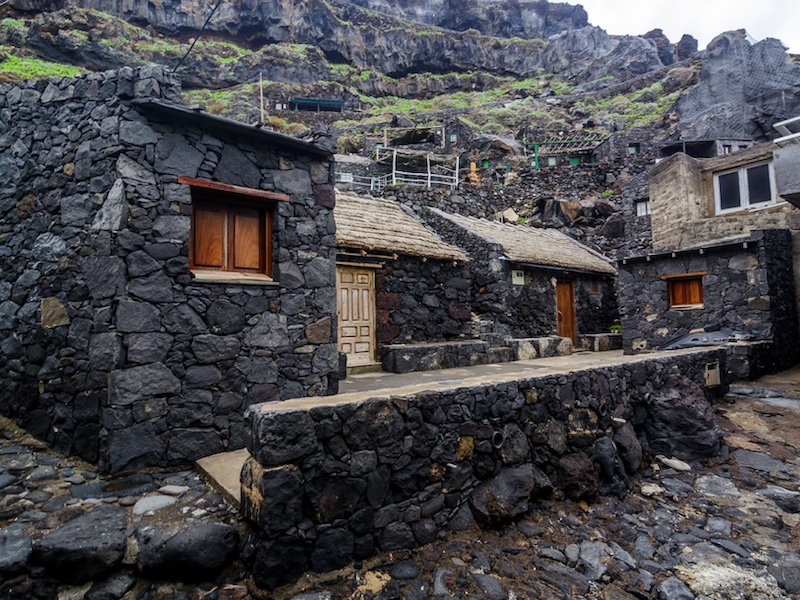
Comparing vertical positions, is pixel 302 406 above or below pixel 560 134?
below

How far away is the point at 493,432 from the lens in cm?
423

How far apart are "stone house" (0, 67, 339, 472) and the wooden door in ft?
37.3

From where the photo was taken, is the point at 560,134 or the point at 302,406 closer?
the point at 302,406

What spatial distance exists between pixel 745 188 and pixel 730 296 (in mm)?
5597

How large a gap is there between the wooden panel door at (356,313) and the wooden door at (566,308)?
796cm

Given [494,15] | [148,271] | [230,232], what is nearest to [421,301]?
[230,232]

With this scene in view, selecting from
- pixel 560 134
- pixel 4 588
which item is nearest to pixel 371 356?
pixel 4 588

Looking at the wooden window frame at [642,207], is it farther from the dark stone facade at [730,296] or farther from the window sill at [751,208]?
the dark stone facade at [730,296]

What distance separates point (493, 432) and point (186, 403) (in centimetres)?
328

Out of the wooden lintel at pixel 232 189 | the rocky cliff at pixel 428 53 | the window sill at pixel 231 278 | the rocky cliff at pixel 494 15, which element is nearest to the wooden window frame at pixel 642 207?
the rocky cliff at pixel 428 53

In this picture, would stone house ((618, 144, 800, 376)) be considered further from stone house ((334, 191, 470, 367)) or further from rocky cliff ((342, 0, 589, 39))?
rocky cliff ((342, 0, 589, 39))

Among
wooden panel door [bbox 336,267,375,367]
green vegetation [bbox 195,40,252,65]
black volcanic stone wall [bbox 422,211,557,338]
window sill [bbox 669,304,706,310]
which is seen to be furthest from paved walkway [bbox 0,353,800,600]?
green vegetation [bbox 195,40,252,65]

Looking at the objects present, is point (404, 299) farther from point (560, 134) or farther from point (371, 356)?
point (560, 134)

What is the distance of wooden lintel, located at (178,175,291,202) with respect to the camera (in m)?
4.60
